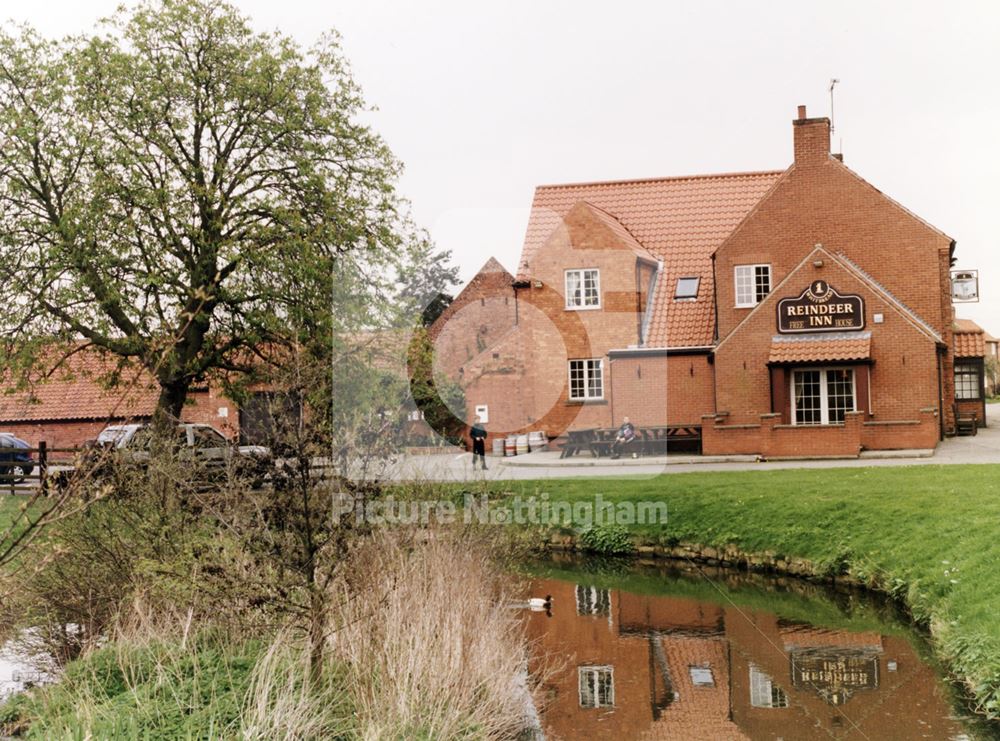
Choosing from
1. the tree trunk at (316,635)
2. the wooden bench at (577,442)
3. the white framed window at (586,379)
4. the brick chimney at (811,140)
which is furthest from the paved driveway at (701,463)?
the tree trunk at (316,635)

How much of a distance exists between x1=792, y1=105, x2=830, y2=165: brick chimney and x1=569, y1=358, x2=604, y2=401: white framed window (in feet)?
31.4

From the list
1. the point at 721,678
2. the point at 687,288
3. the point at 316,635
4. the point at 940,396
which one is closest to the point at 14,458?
the point at 687,288

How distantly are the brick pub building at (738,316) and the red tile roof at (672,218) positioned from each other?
7 centimetres

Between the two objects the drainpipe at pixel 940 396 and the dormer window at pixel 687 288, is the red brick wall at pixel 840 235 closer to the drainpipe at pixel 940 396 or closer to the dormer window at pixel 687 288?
the drainpipe at pixel 940 396

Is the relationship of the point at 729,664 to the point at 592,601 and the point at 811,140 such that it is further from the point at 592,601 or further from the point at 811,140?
the point at 811,140

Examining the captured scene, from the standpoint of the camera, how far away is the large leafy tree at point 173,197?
23.3m

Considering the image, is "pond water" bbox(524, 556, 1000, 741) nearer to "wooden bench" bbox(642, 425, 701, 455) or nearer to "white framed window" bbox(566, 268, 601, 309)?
"wooden bench" bbox(642, 425, 701, 455)

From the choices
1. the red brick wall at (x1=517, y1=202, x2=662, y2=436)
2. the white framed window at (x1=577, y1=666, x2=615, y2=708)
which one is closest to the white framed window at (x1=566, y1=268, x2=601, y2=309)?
the red brick wall at (x1=517, y1=202, x2=662, y2=436)

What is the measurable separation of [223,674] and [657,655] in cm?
679

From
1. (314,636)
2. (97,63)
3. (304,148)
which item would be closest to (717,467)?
(304,148)

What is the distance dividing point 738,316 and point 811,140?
6.06m

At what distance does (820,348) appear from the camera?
104 feet

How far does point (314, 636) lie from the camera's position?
8.91 metres

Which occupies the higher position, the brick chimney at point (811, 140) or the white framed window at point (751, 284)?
the brick chimney at point (811, 140)
